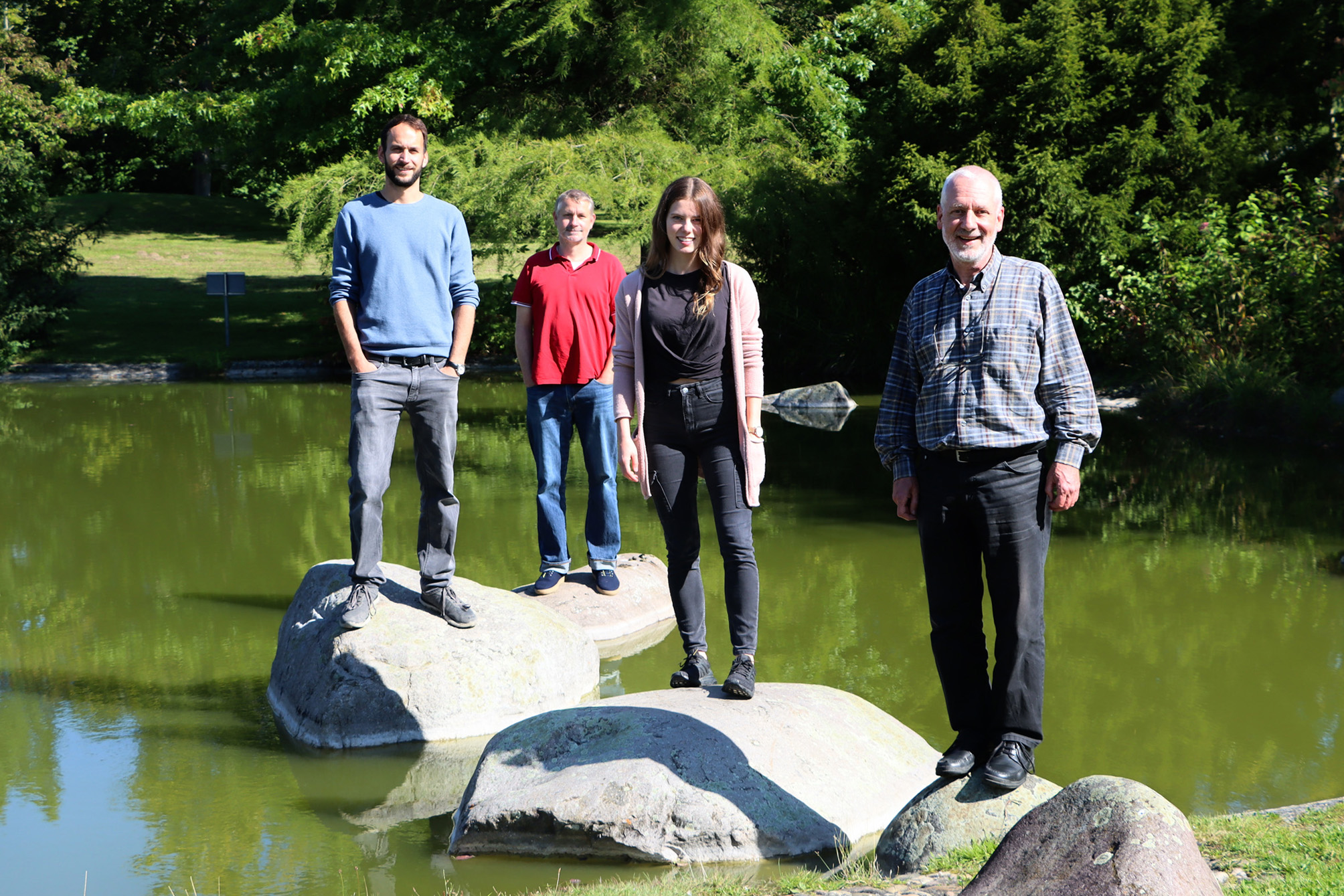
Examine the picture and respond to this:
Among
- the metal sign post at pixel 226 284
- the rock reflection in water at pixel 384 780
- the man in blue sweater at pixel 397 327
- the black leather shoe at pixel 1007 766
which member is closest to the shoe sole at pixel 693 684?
the rock reflection in water at pixel 384 780

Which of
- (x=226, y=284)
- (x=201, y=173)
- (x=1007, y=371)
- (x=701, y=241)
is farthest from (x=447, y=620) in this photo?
(x=201, y=173)

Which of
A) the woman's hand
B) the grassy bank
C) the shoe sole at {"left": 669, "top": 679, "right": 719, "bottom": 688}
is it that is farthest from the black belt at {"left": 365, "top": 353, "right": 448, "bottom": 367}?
the grassy bank

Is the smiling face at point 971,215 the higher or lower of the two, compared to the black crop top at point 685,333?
higher

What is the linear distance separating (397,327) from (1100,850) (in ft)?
11.9

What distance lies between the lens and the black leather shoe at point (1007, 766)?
382 cm

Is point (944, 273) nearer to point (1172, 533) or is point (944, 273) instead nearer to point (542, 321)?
point (542, 321)

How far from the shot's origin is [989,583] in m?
3.71

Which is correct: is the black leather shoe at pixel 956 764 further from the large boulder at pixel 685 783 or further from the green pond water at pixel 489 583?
the green pond water at pixel 489 583

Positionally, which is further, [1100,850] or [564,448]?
[564,448]

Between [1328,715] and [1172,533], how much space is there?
12.0 feet

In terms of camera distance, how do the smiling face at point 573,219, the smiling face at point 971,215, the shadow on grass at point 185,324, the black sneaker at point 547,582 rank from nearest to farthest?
the smiling face at point 971,215 → the smiling face at point 573,219 → the black sneaker at point 547,582 → the shadow on grass at point 185,324

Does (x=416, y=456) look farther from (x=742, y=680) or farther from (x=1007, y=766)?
(x=1007, y=766)

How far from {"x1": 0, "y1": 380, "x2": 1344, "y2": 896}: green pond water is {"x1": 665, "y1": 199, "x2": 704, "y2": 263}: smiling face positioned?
7.51 feet

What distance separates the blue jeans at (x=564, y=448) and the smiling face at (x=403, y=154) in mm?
1703
